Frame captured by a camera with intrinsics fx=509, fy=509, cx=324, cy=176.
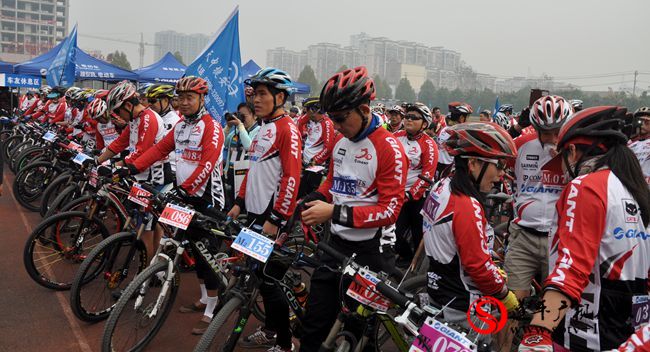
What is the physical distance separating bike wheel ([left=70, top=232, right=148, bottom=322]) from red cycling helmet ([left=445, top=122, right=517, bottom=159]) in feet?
11.1

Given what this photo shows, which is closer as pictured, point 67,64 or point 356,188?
point 356,188

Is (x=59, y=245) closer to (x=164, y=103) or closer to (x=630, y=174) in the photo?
(x=164, y=103)

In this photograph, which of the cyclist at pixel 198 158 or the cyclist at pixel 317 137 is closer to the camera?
the cyclist at pixel 198 158

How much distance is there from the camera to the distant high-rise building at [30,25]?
378 ft

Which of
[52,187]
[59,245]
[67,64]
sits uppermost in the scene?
[67,64]

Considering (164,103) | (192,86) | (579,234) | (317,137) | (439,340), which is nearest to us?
(579,234)

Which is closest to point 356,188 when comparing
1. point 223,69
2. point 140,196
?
point 140,196

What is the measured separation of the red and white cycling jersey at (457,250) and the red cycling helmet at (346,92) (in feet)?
2.84

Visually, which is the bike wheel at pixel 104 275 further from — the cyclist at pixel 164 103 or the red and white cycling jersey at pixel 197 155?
the cyclist at pixel 164 103

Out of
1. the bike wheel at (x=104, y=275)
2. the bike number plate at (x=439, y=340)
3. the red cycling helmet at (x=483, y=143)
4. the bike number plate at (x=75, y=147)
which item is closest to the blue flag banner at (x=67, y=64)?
the bike number plate at (x=75, y=147)

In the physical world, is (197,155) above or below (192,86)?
below

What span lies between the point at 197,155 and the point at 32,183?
18.8ft

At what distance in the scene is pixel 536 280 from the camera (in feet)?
13.7

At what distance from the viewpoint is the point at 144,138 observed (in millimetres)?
5914
